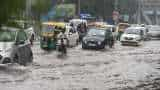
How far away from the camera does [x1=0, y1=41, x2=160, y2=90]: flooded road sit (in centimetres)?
1470

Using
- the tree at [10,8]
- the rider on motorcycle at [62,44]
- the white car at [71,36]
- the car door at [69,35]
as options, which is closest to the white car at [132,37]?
the white car at [71,36]

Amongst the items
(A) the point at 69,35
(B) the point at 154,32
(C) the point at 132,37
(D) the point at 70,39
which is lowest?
(B) the point at 154,32

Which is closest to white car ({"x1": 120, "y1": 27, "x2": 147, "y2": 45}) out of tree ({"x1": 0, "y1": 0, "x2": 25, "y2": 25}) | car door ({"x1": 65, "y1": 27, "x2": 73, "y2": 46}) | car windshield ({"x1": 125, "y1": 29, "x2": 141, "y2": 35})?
car windshield ({"x1": 125, "y1": 29, "x2": 141, "y2": 35})

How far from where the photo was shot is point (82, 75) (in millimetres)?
17703

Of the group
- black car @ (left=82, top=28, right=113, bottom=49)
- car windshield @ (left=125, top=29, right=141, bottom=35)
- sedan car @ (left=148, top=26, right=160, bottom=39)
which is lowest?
sedan car @ (left=148, top=26, right=160, bottom=39)

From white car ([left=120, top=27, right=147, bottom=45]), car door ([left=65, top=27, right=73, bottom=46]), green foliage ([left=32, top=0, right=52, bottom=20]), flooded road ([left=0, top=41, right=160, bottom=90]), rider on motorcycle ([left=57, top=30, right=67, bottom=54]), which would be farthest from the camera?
white car ([left=120, top=27, right=147, bottom=45])

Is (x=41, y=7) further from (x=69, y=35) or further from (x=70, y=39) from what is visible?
(x=70, y=39)

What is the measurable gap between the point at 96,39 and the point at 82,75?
12.9 metres

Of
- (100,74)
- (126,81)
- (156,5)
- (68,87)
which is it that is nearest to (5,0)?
(68,87)

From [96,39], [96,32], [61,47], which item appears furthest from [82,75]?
[96,32]

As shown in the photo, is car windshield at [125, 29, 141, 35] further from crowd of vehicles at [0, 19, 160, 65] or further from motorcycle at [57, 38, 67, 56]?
motorcycle at [57, 38, 67, 56]

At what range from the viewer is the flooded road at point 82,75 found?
1470cm

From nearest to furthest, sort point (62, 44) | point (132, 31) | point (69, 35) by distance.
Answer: point (62, 44)
point (69, 35)
point (132, 31)

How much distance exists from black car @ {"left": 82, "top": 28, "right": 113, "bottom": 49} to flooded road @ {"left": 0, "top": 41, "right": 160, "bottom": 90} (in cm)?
531
